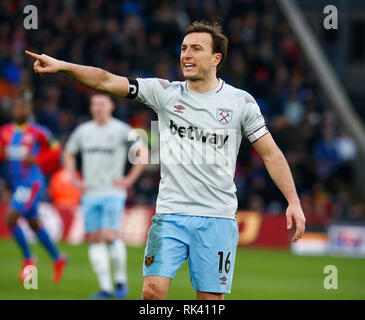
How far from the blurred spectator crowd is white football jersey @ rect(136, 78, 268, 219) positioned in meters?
13.3

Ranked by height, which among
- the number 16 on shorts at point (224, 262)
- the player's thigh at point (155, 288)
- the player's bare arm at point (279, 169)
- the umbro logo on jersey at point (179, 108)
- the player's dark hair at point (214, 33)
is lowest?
the player's thigh at point (155, 288)

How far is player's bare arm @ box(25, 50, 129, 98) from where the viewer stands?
5.79m

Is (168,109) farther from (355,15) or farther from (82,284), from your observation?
(355,15)

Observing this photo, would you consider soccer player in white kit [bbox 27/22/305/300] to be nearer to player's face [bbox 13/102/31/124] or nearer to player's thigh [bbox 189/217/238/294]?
player's thigh [bbox 189/217/238/294]

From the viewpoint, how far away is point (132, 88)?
246 inches

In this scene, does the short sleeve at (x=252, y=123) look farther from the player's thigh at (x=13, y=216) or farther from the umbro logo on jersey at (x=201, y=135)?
the player's thigh at (x=13, y=216)

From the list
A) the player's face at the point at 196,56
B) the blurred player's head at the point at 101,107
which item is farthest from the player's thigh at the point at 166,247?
the blurred player's head at the point at 101,107

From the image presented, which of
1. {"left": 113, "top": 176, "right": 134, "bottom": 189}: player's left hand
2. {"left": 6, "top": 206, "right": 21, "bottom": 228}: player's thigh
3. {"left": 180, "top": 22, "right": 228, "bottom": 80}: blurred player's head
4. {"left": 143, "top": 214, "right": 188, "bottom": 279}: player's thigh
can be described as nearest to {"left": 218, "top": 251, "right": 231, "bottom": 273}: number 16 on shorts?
{"left": 143, "top": 214, "right": 188, "bottom": 279}: player's thigh

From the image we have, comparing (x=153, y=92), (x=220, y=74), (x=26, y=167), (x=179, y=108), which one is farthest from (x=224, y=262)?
(x=220, y=74)

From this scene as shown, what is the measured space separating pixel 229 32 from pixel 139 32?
10.1 feet

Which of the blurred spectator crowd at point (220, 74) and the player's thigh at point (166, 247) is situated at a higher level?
the blurred spectator crowd at point (220, 74)

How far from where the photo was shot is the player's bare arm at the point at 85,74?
19.0 feet

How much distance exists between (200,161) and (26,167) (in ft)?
21.2

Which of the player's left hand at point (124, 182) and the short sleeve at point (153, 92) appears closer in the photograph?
the short sleeve at point (153, 92)
